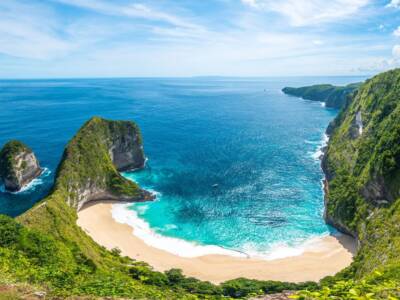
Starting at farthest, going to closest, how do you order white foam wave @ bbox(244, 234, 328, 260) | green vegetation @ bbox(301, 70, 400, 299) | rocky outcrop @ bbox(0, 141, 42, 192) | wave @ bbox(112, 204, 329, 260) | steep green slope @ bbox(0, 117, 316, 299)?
→ rocky outcrop @ bbox(0, 141, 42, 192) → wave @ bbox(112, 204, 329, 260) → white foam wave @ bbox(244, 234, 328, 260) → green vegetation @ bbox(301, 70, 400, 299) → steep green slope @ bbox(0, 117, 316, 299)

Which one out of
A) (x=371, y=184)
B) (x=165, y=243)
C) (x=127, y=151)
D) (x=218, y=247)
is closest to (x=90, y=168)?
(x=127, y=151)

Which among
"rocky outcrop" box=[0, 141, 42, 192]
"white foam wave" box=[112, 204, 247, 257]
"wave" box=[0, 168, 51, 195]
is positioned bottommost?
"white foam wave" box=[112, 204, 247, 257]

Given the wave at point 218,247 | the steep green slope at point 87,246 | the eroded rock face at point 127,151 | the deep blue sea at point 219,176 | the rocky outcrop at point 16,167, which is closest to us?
the steep green slope at point 87,246

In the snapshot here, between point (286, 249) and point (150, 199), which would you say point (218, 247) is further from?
point (150, 199)

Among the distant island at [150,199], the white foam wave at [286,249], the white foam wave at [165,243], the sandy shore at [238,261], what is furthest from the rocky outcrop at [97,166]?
the white foam wave at [286,249]

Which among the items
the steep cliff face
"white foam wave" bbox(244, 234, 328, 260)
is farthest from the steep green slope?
the steep cliff face

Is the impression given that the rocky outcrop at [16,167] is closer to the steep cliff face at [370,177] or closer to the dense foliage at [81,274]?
the dense foliage at [81,274]

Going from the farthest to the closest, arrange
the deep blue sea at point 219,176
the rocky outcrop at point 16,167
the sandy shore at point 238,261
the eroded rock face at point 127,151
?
the eroded rock face at point 127,151, the rocky outcrop at point 16,167, the deep blue sea at point 219,176, the sandy shore at point 238,261

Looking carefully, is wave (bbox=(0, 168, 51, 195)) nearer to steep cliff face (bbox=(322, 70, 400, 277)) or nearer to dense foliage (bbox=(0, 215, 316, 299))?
dense foliage (bbox=(0, 215, 316, 299))
